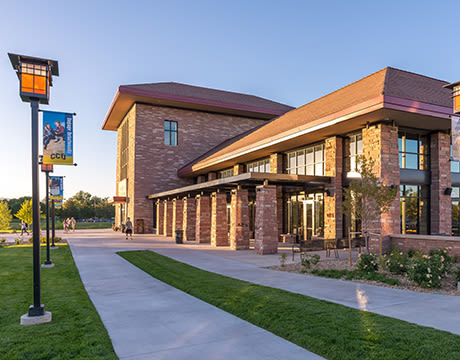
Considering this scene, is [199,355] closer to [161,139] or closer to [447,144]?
[447,144]

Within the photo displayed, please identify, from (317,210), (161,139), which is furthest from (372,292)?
(161,139)

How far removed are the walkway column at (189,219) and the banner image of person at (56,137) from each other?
1757 cm

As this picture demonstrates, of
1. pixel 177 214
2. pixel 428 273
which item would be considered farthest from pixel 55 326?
pixel 177 214

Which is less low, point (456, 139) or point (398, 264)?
point (456, 139)

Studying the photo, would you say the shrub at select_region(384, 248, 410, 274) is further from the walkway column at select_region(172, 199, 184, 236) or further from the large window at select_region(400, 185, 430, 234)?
the walkway column at select_region(172, 199, 184, 236)

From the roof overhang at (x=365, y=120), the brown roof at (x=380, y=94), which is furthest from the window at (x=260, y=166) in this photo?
the brown roof at (x=380, y=94)

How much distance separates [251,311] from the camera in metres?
7.29

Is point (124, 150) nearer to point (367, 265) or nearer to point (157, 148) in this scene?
point (157, 148)

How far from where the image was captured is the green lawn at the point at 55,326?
17.3 feet

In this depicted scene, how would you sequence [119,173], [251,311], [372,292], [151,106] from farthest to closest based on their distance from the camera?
[119,173] < [151,106] < [372,292] < [251,311]

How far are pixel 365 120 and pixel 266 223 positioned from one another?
22.1 feet

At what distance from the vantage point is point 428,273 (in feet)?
31.3

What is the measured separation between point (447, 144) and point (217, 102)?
25.3 m

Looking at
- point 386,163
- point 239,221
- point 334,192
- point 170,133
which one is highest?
point 170,133
